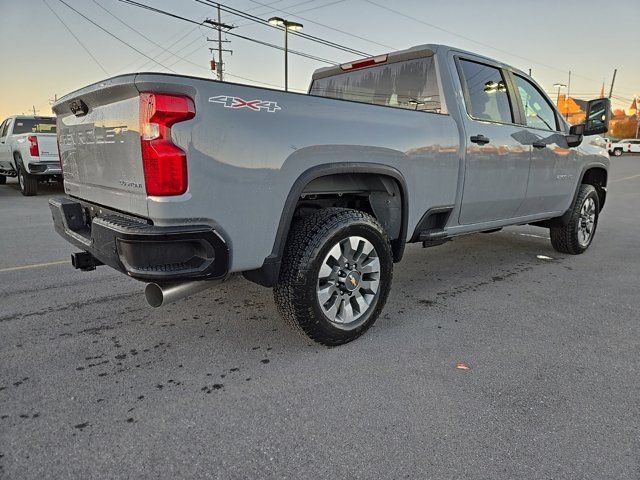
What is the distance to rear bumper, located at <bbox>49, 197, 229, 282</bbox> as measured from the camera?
2176 millimetres

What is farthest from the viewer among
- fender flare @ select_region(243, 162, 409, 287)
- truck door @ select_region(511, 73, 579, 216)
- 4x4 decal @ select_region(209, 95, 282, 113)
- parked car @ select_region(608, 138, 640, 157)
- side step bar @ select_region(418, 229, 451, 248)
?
parked car @ select_region(608, 138, 640, 157)

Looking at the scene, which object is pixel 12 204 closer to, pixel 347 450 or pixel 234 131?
pixel 234 131

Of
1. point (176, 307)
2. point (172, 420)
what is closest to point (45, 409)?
point (172, 420)

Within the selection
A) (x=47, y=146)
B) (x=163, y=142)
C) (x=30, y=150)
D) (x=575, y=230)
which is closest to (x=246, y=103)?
(x=163, y=142)

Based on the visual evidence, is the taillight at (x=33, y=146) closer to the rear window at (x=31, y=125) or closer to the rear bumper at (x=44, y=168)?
the rear bumper at (x=44, y=168)

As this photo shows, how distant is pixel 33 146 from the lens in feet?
34.3

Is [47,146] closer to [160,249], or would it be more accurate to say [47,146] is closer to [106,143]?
[106,143]

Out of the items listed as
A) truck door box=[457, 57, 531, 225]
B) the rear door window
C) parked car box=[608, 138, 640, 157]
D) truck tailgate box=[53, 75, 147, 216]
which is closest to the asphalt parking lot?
truck door box=[457, 57, 531, 225]

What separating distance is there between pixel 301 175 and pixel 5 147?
1299 cm

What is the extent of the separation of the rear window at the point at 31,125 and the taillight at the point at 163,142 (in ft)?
38.3

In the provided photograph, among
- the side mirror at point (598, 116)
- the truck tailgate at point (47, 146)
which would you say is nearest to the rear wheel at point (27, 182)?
the truck tailgate at point (47, 146)

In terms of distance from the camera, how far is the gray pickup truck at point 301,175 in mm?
2201

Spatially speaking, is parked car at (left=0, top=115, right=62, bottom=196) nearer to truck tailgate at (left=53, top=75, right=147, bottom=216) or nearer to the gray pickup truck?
truck tailgate at (left=53, top=75, right=147, bottom=216)

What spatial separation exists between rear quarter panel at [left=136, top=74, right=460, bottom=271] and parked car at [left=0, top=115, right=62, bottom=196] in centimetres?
883
